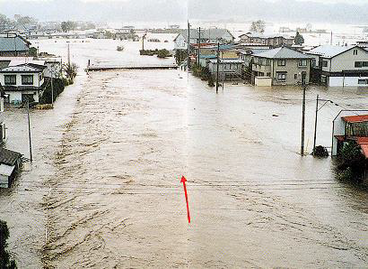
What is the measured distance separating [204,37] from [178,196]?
20108 millimetres

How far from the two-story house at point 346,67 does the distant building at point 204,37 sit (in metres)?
10.5

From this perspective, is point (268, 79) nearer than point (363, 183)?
No

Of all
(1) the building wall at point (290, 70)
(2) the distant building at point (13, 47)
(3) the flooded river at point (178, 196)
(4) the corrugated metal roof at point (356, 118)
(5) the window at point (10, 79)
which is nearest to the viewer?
(3) the flooded river at point (178, 196)

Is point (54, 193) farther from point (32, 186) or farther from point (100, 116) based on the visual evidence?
point (100, 116)

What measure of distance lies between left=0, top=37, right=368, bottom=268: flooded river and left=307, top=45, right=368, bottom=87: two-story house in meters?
4.78

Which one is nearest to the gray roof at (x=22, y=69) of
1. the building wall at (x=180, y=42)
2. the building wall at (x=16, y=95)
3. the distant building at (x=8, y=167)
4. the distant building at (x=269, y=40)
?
the building wall at (x=16, y=95)

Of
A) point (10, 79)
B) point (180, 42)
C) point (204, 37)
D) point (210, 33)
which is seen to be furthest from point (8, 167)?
point (210, 33)

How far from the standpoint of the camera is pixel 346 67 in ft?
44.7

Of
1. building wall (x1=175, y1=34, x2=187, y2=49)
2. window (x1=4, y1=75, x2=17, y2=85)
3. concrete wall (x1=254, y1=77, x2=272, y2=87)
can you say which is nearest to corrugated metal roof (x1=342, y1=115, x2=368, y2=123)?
window (x1=4, y1=75, x2=17, y2=85)

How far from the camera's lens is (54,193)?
16.9 feet

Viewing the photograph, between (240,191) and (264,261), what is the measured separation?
1.50m

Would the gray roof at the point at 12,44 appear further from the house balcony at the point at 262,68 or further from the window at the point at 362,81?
the window at the point at 362,81

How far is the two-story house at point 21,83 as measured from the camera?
10227mm

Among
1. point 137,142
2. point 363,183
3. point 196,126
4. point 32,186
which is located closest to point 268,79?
point 196,126
